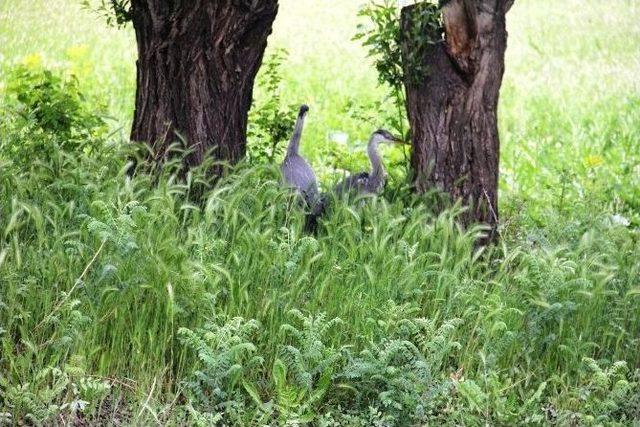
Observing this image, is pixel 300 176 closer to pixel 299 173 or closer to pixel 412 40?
pixel 299 173

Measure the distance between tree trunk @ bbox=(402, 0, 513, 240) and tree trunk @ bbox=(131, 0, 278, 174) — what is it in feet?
2.81

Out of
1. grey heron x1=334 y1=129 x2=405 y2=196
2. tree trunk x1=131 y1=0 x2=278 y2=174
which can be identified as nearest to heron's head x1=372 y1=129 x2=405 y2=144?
grey heron x1=334 y1=129 x2=405 y2=196

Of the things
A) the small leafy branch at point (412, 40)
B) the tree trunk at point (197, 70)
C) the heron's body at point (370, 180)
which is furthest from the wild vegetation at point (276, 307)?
the small leafy branch at point (412, 40)

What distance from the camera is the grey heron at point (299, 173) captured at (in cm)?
631

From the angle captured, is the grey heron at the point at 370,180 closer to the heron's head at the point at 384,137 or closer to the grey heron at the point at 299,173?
the heron's head at the point at 384,137

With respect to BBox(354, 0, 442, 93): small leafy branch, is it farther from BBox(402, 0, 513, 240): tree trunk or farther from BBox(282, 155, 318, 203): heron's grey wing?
BBox(282, 155, 318, 203): heron's grey wing

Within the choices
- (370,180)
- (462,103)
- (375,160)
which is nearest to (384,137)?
(375,160)

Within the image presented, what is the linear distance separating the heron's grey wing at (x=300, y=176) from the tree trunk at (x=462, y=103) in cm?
56

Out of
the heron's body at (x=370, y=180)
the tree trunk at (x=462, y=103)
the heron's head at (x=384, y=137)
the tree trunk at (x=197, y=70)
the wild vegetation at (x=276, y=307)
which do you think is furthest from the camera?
the heron's head at (x=384, y=137)

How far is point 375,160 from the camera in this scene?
6.65 metres

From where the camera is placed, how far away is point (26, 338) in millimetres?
4531

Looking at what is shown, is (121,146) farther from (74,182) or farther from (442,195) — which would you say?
(442,195)

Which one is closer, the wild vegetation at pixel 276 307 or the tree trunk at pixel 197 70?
the wild vegetation at pixel 276 307

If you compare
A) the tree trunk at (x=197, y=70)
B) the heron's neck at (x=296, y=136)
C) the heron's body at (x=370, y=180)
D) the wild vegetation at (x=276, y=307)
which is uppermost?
the tree trunk at (x=197, y=70)
